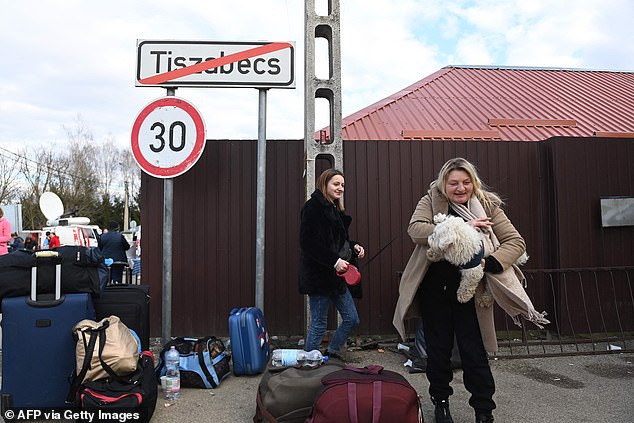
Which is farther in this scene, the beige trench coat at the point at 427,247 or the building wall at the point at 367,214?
the building wall at the point at 367,214

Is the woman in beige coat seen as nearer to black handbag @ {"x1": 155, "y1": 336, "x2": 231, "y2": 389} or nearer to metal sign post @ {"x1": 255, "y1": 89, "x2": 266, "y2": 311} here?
black handbag @ {"x1": 155, "y1": 336, "x2": 231, "y2": 389}

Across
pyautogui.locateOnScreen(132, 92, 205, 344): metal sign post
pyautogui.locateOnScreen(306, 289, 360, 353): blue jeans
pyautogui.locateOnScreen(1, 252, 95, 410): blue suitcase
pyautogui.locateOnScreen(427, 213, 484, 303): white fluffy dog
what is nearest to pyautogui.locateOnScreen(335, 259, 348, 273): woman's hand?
pyautogui.locateOnScreen(306, 289, 360, 353): blue jeans

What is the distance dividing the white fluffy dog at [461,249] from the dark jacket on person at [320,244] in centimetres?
123

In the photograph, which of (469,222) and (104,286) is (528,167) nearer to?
(469,222)

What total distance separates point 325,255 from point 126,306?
5.66ft

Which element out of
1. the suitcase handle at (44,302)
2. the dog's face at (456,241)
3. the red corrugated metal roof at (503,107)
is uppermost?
the red corrugated metal roof at (503,107)

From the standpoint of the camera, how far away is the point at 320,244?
3.92 metres

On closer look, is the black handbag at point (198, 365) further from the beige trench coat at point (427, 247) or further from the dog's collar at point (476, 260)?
the dog's collar at point (476, 260)

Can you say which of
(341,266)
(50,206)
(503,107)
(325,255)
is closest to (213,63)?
(325,255)

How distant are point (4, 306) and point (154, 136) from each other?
77.2 inches

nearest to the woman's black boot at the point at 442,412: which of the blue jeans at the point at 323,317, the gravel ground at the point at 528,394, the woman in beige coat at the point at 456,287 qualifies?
the woman in beige coat at the point at 456,287

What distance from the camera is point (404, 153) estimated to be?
5590mm

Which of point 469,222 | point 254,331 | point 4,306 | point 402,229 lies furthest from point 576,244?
point 4,306

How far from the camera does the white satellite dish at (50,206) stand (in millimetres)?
18906
